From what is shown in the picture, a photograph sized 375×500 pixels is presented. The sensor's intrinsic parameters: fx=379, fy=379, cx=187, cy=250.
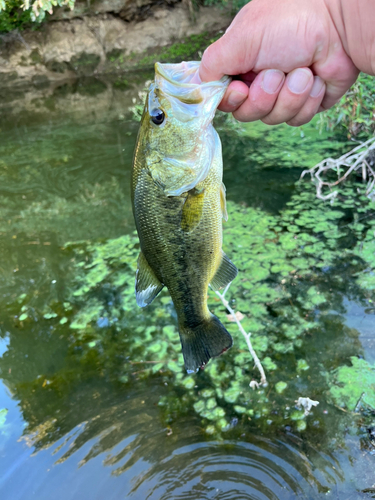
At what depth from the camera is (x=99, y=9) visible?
51.6 ft

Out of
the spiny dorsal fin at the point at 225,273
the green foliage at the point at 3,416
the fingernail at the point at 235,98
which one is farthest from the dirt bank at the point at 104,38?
the spiny dorsal fin at the point at 225,273

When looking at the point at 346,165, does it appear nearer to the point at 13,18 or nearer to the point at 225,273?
the point at 225,273

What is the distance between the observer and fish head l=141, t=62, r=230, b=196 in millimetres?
1508

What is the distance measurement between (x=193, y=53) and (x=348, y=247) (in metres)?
14.1

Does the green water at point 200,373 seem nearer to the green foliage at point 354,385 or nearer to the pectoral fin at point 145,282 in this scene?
the green foliage at point 354,385

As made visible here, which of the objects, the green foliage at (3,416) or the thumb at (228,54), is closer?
the thumb at (228,54)

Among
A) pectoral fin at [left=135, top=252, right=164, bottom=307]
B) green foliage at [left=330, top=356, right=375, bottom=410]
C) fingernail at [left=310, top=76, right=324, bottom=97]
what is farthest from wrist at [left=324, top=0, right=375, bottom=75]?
green foliage at [left=330, top=356, right=375, bottom=410]

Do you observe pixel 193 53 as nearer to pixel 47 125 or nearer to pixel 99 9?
pixel 99 9

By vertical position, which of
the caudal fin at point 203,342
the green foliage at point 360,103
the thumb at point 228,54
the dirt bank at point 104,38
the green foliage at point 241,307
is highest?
the dirt bank at point 104,38

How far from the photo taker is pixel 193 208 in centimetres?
159

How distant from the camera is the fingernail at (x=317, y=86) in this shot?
1.75 meters

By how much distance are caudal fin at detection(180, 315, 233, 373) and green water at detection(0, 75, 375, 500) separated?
1.18 meters

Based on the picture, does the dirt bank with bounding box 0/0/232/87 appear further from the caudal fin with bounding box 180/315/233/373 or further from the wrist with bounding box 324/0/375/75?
the caudal fin with bounding box 180/315/233/373

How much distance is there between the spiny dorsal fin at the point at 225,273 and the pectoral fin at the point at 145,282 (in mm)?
287
